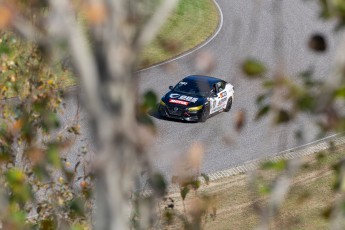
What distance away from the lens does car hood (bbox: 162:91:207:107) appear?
2502cm

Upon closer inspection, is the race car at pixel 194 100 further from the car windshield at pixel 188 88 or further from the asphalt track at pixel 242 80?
the asphalt track at pixel 242 80

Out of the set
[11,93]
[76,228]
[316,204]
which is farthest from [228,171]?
[76,228]

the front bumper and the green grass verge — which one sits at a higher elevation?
the front bumper

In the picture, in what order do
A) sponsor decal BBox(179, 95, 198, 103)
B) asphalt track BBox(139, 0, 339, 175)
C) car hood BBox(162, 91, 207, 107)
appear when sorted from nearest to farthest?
asphalt track BBox(139, 0, 339, 175) < car hood BBox(162, 91, 207, 107) < sponsor decal BBox(179, 95, 198, 103)

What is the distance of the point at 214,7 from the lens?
37969mm

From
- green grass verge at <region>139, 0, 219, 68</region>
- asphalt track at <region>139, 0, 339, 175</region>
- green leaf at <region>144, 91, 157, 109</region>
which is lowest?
green grass verge at <region>139, 0, 219, 68</region>

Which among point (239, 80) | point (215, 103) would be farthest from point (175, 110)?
point (239, 80)

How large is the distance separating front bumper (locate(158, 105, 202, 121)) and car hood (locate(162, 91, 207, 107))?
214mm

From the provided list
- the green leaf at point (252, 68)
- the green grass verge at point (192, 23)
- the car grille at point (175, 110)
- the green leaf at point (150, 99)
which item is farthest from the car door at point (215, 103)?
the green leaf at point (252, 68)

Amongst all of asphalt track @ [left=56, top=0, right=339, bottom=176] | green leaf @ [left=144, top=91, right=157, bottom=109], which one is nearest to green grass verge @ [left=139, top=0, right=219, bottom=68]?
asphalt track @ [left=56, top=0, right=339, bottom=176]

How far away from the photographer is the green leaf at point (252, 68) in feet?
15.6

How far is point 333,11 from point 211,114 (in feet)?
67.1

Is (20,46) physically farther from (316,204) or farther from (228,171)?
(228,171)

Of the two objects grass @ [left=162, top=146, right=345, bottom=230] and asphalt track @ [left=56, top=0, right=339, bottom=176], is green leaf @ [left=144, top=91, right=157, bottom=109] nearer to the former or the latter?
asphalt track @ [left=56, top=0, right=339, bottom=176]
